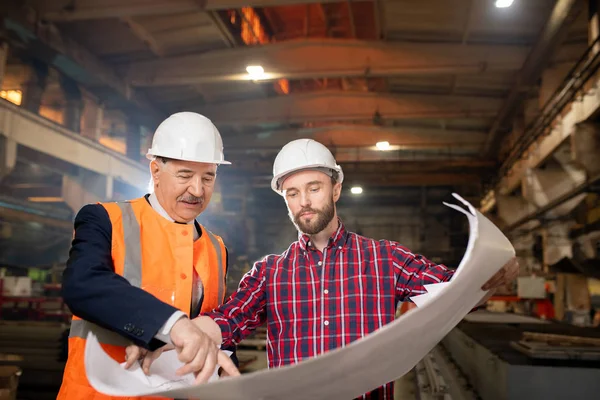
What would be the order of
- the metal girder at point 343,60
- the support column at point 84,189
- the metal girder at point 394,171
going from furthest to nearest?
1. the metal girder at point 394,171
2. the support column at point 84,189
3. the metal girder at point 343,60

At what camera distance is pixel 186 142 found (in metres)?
1.94

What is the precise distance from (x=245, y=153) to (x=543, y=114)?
22.4 ft

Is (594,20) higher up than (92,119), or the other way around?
(594,20)

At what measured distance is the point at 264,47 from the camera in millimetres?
7996

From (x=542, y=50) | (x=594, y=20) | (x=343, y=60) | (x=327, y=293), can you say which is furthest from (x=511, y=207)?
(x=327, y=293)

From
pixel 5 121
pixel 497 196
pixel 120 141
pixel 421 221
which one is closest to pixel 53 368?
pixel 5 121

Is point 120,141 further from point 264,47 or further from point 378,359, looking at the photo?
point 378,359

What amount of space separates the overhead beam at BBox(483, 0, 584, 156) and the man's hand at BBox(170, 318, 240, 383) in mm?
6145

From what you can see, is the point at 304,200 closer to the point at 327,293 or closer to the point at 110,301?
the point at 327,293

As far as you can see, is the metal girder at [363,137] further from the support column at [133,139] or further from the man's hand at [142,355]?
the man's hand at [142,355]

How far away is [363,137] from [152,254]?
9660mm

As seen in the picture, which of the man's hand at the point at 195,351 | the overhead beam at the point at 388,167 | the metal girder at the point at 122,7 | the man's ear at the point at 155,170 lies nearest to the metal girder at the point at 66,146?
the metal girder at the point at 122,7

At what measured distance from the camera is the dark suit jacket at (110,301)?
1301 mm

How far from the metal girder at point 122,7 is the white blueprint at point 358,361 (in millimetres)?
5543
